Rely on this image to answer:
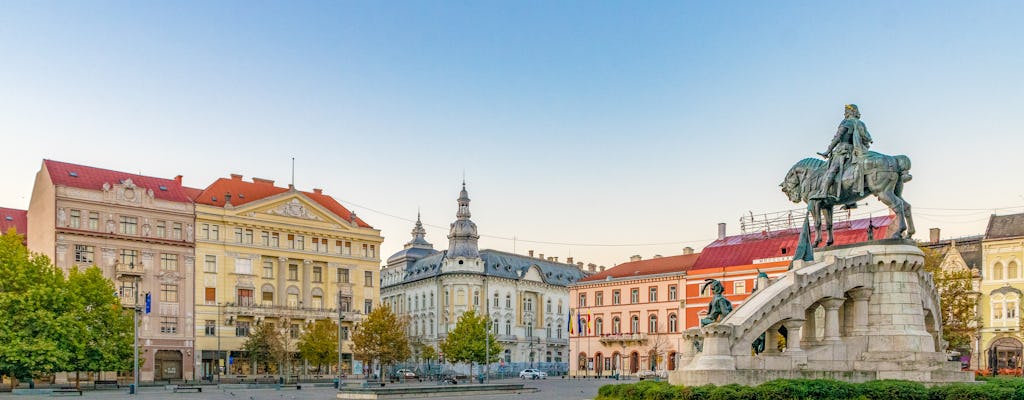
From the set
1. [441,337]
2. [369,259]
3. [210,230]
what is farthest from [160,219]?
[441,337]

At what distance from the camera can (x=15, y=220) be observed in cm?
7762

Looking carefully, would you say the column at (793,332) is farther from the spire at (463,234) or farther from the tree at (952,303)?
the spire at (463,234)

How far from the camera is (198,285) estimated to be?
3059 inches

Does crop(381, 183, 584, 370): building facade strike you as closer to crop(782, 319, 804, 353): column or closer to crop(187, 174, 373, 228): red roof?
crop(187, 174, 373, 228): red roof

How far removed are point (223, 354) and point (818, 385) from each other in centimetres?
6130

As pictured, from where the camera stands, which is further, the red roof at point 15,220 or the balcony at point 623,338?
the balcony at point 623,338

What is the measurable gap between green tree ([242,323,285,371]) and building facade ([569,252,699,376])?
1065 inches

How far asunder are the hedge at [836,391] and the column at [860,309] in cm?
364

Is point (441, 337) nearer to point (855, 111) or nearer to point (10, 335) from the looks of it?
point (10, 335)

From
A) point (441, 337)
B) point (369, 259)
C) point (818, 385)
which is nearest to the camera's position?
point (818, 385)

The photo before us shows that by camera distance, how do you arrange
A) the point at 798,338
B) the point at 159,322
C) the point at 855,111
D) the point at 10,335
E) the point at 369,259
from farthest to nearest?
the point at 369,259 → the point at 159,322 → the point at 10,335 → the point at 855,111 → the point at 798,338

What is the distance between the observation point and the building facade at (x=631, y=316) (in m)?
89.6

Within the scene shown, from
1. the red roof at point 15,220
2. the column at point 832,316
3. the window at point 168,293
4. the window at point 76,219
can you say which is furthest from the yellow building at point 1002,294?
the red roof at point 15,220

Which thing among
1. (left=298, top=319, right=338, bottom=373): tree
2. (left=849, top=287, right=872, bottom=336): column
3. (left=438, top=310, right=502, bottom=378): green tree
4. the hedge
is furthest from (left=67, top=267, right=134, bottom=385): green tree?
(left=849, top=287, right=872, bottom=336): column
